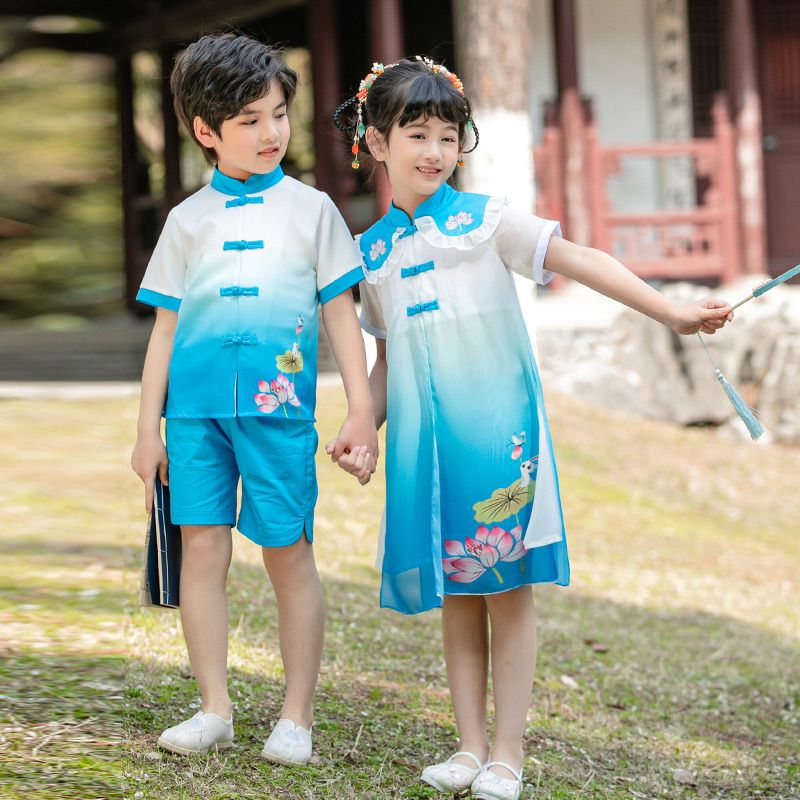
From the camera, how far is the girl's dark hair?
258 cm

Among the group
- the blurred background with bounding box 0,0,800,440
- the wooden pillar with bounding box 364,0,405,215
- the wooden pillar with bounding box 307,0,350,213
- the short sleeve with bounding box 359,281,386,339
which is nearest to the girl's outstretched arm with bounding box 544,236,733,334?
the short sleeve with bounding box 359,281,386,339

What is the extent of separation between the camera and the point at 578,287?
9891 mm

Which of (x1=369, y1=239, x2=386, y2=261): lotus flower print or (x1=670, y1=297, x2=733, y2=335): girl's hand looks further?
(x1=369, y1=239, x2=386, y2=261): lotus flower print

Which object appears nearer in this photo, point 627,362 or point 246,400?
point 246,400

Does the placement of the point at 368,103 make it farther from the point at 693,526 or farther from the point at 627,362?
the point at 627,362

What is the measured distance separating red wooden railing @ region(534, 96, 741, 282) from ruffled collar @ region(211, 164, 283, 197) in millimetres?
6858

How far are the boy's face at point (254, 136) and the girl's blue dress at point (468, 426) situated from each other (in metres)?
0.37

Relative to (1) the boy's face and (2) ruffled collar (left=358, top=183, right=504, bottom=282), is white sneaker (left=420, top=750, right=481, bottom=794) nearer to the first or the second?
(2) ruffled collar (left=358, top=183, right=504, bottom=282)

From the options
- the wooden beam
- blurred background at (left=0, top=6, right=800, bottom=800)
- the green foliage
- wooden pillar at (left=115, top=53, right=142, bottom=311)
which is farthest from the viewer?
the green foliage

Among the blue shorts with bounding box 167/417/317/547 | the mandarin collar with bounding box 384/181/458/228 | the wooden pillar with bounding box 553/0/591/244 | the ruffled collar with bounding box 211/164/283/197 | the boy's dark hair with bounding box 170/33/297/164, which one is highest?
the wooden pillar with bounding box 553/0/591/244

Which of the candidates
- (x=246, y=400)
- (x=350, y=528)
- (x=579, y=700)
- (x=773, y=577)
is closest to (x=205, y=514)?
(x=246, y=400)

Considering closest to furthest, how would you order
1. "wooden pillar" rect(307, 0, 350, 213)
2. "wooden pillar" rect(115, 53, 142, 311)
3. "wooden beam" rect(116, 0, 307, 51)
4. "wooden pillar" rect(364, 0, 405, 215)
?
"wooden pillar" rect(364, 0, 405, 215), "wooden pillar" rect(307, 0, 350, 213), "wooden beam" rect(116, 0, 307, 51), "wooden pillar" rect(115, 53, 142, 311)

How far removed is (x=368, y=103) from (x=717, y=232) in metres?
7.49

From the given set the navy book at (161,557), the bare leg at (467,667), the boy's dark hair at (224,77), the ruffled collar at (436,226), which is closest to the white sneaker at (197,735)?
the navy book at (161,557)
